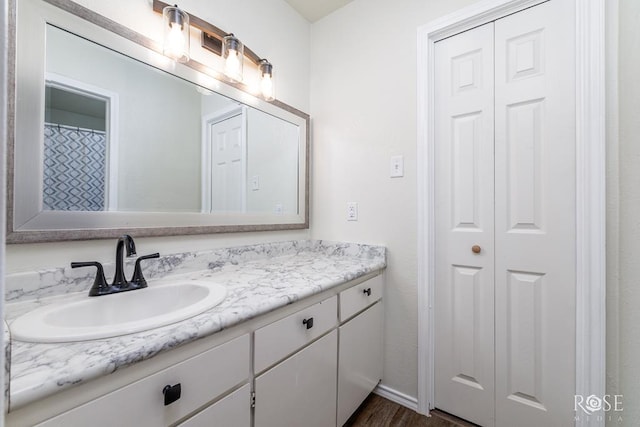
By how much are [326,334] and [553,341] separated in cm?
100

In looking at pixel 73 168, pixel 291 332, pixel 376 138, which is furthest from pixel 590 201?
pixel 73 168

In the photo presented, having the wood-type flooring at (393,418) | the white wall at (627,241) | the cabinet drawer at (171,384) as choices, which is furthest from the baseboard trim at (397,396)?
the cabinet drawer at (171,384)

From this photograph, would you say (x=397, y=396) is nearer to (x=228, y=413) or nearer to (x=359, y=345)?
(x=359, y=345)

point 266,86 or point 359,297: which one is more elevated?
point 266,86

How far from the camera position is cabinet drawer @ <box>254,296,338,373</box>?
864 mm

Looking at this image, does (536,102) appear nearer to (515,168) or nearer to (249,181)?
(515,168)

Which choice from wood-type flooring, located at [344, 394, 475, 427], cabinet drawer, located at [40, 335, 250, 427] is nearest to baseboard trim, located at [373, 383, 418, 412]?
wood-type flooring, located at [344, 394, 475, 427]

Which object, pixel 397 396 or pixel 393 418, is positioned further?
pixel 397 396

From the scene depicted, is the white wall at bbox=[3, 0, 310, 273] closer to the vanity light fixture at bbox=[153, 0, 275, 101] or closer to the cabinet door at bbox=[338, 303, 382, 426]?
the vanity light fixture at bbox=[153, 0, 275, 101]

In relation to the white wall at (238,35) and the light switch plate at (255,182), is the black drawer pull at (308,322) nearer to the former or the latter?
the white wall at (238,35)

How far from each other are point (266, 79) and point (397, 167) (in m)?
0.91

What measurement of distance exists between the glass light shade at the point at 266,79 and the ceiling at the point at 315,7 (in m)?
0.57

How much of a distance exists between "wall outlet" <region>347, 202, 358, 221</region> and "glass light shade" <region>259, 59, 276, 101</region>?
0.81 metres

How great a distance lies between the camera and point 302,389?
102 centimetres
